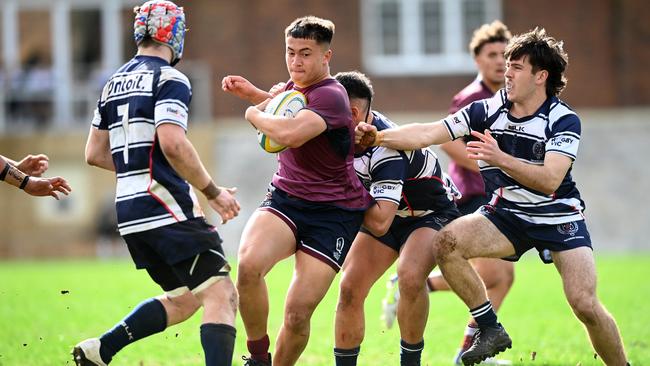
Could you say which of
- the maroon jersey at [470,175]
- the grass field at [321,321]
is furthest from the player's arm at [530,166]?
the maroon jersey at [470,175]

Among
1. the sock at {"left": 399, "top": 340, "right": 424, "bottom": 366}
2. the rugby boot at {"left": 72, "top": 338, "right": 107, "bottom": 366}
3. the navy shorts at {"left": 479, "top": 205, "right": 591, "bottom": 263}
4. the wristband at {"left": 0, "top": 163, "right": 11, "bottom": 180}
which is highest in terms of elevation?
the wristband at {"left": 0, "top": 163, "right": 11, "bottom": 180}

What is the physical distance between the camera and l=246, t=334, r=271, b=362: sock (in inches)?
254

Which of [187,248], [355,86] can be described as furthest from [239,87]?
[187,248]

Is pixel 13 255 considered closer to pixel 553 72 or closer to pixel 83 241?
pixel 83 241

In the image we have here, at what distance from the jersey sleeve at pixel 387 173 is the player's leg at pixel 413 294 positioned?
42 cm

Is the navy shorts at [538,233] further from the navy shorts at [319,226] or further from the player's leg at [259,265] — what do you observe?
the player's leg at [259,265]

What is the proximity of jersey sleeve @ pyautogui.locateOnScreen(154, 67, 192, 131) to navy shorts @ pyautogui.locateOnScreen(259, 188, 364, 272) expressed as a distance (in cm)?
103

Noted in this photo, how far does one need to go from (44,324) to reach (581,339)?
5.43 m

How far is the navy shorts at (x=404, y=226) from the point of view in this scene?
7.17 meters

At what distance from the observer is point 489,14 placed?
2573cm

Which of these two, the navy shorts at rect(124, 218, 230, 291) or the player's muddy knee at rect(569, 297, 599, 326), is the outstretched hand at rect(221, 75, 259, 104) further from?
the player's muddy knee at rect(569, 297, 599, 326)

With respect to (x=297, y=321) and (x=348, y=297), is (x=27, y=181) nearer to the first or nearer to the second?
(x=297, y=321)

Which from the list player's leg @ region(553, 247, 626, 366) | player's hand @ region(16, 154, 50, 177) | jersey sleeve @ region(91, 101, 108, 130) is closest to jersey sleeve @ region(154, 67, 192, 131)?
jersey sleeve @ region(91, 101, 108, 130)

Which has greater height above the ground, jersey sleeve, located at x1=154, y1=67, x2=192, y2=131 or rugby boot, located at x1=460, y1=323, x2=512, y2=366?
jersey sleeve, located at x1=154, y1=67, x2=192, y2=131
